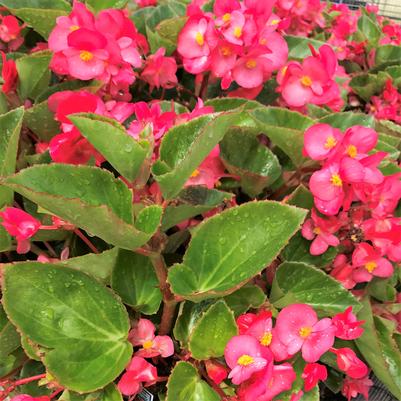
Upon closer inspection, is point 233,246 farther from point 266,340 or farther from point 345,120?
point 345,120

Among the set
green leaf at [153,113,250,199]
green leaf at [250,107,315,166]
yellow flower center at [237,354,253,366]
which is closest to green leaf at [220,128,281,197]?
green leaf at [250,107,315,166]

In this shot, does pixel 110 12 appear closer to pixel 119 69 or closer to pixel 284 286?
pixel 119 69

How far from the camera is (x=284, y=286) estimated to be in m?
0.58

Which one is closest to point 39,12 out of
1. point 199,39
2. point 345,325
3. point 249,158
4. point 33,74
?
point 33,74

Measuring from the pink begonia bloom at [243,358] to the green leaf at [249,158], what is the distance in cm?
22

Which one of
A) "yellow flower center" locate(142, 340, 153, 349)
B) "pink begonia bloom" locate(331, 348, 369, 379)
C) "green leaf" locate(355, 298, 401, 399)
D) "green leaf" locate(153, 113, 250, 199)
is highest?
"green leaf" locate(153, 113, 250, 199)

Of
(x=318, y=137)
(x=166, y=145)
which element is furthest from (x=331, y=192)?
(x=166, y=145)

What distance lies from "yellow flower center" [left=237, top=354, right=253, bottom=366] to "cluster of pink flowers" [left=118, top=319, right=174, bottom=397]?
0.29ft

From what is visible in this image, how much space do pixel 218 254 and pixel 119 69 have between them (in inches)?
10.7

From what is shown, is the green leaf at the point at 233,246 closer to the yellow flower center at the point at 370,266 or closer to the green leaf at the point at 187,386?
the green leaf at the point at 187,386

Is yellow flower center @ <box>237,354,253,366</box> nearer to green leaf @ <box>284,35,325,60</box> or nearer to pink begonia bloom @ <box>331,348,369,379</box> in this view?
pink begonia bloom @ <box>331,348,369,379</box>

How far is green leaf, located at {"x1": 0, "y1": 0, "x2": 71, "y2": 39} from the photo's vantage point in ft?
2.41

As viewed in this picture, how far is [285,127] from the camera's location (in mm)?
644

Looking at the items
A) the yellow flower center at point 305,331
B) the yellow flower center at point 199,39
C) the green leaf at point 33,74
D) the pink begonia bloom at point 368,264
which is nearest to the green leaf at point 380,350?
the pink begonia bloom at point 368,264
